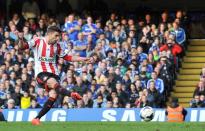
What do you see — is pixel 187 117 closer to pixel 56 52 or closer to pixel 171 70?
pixel 171 70

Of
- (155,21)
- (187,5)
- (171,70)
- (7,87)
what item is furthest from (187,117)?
(187,5)

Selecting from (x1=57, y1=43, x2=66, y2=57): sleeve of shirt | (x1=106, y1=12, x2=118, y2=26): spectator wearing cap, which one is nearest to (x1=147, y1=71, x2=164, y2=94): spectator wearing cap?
(x1=106, y1=12, x2=118, y2=26): spectator wearing cap

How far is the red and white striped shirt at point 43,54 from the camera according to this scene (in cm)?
1335

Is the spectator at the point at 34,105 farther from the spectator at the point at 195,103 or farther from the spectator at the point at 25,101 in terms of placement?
the spectator at the point at 195,103

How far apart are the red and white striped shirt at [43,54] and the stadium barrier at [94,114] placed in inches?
182

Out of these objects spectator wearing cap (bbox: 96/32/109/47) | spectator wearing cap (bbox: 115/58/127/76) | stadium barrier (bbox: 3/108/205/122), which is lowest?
stadium barrier (bbox: 3/108/205/122)

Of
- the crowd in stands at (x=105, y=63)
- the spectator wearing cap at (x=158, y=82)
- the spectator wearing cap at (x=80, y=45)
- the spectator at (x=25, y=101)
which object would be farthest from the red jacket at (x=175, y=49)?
Result: the spectator at (x=25, y=101)

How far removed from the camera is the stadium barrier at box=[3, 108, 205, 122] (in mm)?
17750

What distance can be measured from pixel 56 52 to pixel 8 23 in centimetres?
1030

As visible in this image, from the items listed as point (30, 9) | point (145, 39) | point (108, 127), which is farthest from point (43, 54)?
point (30, 9)

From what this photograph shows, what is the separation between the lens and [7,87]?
20.2 m

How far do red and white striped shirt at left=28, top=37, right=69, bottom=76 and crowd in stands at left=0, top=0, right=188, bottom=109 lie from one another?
5.20 meters

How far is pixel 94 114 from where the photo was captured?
1805cm

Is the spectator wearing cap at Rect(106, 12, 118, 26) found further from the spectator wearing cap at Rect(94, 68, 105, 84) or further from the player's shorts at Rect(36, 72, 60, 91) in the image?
the player's shorts at Rect(36, 72, 60, 91)
